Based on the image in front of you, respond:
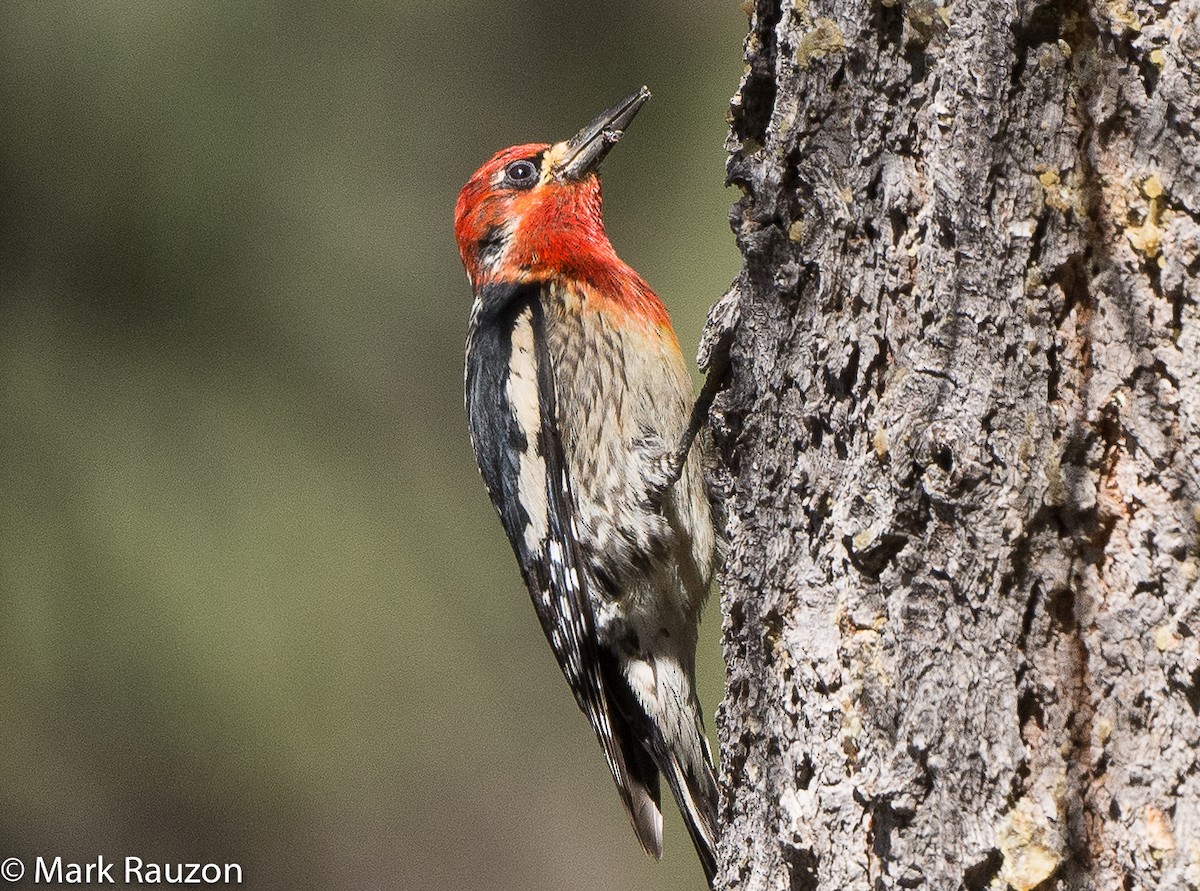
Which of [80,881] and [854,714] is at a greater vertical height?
[80,881]

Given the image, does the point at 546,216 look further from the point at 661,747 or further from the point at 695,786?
the point at 695,786

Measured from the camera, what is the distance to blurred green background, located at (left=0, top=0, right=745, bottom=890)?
4.79 meters

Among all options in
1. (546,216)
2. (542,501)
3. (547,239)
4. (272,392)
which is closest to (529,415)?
(542,501)

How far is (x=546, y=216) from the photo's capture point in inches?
129

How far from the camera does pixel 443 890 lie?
6.54m

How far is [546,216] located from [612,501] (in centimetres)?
88

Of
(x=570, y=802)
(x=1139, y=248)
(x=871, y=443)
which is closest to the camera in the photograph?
(x=1139, y=248)

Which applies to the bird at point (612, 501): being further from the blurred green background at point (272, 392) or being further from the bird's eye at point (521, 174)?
the blurred green background at point (272, 392)

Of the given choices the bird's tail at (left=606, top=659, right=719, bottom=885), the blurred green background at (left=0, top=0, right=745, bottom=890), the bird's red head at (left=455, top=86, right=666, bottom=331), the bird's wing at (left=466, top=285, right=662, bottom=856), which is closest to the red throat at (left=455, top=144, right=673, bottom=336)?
the bird's red head at (left=455, top=86, right=666, bottom=331)

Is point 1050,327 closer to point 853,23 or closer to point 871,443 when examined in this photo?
point 871,443

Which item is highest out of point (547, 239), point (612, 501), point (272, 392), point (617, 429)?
point (272, 392)

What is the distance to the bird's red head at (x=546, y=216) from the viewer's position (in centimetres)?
309

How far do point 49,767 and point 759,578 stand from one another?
4.47 metres

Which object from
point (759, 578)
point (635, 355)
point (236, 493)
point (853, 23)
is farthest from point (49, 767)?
point (853, 23)
